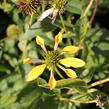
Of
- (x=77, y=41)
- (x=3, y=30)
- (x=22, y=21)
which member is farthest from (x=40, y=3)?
(x=3, y=30)

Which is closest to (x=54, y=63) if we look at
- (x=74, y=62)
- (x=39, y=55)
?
(x=74, y=62)

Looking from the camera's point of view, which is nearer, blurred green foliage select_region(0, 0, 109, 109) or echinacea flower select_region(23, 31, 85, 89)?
echinacea flower select_region(23, 31, 85, 89)

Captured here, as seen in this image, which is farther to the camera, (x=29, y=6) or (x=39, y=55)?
(x=39, y=55)

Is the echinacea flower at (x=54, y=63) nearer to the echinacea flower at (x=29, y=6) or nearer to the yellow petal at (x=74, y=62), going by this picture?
the yellow petal at (x=74, y=62)

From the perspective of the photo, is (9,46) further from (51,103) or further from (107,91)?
(107,91)

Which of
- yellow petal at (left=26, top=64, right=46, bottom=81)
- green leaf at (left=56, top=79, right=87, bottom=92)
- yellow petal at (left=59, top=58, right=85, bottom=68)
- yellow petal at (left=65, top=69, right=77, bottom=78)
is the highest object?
yellow petal at (left=59, top=58, right=85, bottom=68)

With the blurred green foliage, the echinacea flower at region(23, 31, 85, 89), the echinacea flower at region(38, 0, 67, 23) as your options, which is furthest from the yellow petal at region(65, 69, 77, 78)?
the echinacea flower at region(38, 0, 67, 23)

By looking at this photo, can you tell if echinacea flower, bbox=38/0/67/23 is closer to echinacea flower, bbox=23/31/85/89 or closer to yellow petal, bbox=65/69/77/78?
echinacea flower, bbox=23/31/85/89

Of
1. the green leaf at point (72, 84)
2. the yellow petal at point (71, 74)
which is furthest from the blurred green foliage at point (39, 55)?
the yellow petal at point (71, 74)

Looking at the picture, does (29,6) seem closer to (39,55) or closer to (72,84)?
(72,84)
